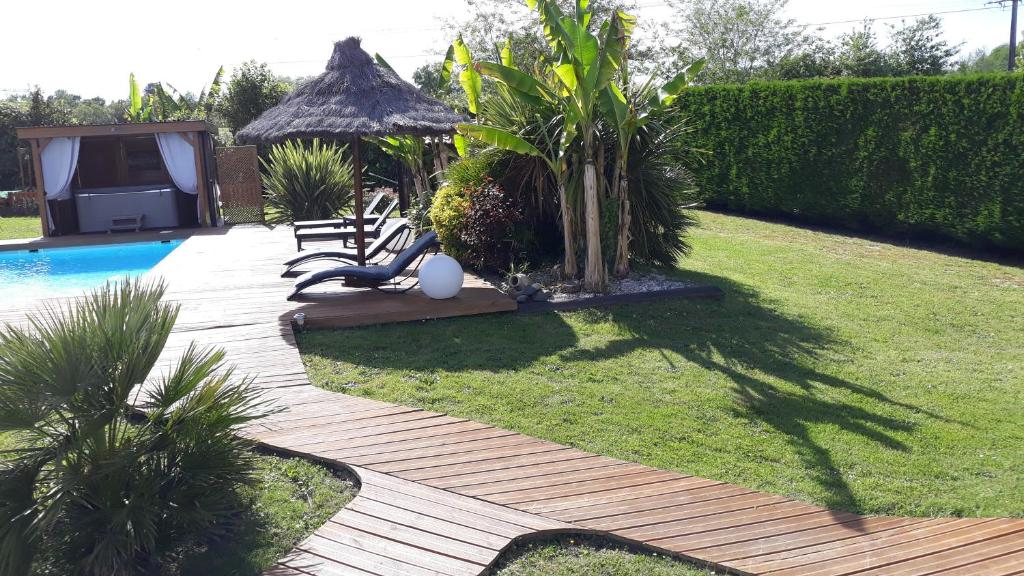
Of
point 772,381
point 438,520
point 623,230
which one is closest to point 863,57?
point 623,230

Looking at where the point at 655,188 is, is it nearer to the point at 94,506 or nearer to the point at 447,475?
the point at 447,475

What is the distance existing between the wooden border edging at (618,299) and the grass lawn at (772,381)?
0.51ft

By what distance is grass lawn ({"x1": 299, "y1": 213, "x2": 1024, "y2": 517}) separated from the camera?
5.10 meters

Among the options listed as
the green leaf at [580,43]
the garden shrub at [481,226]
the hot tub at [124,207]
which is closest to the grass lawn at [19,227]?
the hot tub at [124,207]

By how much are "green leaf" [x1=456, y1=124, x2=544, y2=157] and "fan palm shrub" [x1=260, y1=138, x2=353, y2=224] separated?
8.73 metres

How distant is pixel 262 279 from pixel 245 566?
7.10 m

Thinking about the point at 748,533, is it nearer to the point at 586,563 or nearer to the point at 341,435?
the point at 586,563

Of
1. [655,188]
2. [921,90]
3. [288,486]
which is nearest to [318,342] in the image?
[288,486]

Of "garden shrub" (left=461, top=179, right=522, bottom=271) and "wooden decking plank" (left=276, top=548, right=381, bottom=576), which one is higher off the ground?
"garden shrub" (left=461, top=179, right=522, bottom=271)

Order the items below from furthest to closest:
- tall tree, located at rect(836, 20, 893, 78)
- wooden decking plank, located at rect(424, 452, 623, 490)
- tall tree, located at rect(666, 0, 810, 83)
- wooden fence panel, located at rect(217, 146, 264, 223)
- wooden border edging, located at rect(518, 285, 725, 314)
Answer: tall tree, located at rect(666, 0, 810, 83), tall tree, located at rect(836, 20, 893, 78), wooden fence panel, located at rect(217, 146, 264, 223), wooden border edging, located at rect(518, 285, 725, 314), wooden decking plank, located at rect(424, 452, 623, 490)

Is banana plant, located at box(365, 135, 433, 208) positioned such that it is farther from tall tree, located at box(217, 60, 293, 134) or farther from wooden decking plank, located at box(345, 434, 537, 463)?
wooden decking plank, located at box(345, 434, 537, 463)

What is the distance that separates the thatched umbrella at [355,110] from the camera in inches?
372

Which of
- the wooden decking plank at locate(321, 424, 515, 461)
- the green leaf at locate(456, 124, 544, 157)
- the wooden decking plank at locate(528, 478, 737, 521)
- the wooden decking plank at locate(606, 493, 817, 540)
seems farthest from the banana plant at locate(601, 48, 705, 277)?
the wooden decking plank at locate(606, 493, 817, 540)

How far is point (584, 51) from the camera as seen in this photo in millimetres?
8352
